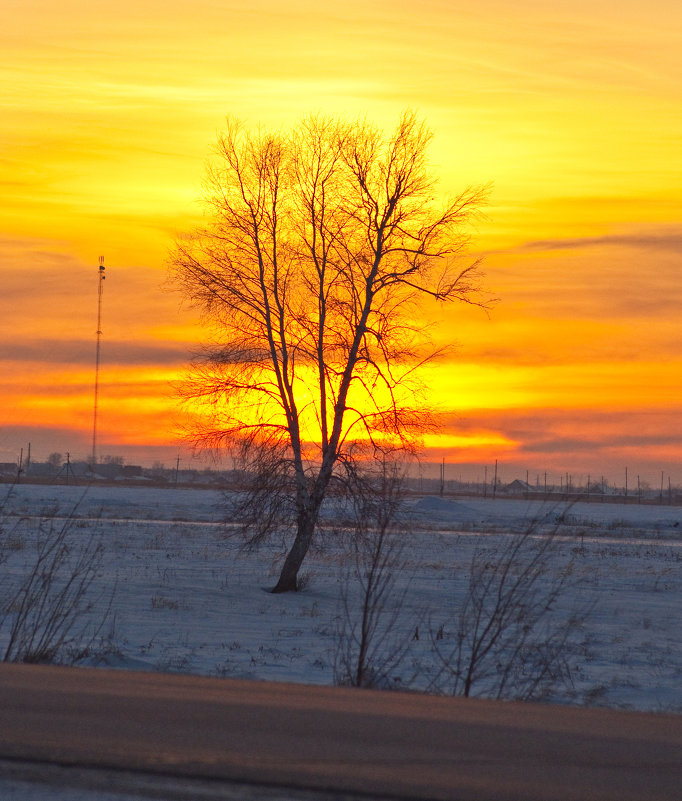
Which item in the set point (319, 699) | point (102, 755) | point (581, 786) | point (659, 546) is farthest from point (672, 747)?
point (659, 546)

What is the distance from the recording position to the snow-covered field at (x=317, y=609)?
11.4 metres

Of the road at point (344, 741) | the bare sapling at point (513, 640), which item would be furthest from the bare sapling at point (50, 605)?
the road at point (344, 741)

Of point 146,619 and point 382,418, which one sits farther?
point 382,418

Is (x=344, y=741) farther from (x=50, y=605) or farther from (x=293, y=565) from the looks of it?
(x=293, y=565)

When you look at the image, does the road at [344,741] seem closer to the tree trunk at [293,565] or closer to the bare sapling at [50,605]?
the bare sapling at [50,605]

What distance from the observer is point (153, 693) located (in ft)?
8.02

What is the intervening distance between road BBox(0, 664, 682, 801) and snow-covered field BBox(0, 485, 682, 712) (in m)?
3.70

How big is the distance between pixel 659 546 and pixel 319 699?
140ft

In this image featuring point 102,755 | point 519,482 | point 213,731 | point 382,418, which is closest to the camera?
point 102,755

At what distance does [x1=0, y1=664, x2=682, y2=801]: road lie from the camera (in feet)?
5.62

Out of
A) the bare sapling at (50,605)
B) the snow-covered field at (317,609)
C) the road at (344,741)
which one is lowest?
the snow-covered field at (317,609)

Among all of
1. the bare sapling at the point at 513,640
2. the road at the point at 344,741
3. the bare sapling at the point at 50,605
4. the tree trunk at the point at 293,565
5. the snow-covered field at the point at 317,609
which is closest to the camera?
the road at the point at 344,741

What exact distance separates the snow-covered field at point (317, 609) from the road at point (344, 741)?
370 centimetres

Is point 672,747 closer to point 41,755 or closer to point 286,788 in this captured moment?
point 286,788
